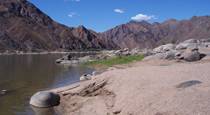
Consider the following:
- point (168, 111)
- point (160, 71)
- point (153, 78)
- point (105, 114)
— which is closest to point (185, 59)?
point (160, 71)

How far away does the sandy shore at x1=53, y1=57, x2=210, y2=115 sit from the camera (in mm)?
17312

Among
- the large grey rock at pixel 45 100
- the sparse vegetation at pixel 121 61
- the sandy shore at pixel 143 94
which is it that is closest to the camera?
the sandy shore at pixel 143 94

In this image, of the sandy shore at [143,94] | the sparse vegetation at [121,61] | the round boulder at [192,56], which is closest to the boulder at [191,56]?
the round boulder at [192,56]

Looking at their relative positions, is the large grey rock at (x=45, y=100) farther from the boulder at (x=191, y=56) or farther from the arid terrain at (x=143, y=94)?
the boulder at (x=191, y=56)

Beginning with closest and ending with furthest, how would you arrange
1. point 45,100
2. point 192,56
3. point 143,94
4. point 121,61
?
point 143,94
point 45,100
point 192,56
point 121,61

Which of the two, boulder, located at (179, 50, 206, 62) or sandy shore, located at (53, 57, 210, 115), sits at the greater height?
boulder, located at (179, 50, 206, 62)

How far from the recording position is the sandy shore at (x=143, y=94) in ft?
56.8

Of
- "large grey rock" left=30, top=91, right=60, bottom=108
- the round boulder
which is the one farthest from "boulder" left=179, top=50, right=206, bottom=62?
"large grey rock" left=30, top=91, right=60, bottom=108

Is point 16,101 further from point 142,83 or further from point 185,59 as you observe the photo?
point 185,59

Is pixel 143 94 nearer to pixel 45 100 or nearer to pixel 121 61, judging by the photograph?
pixel 45 100

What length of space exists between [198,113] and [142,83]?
7.55 m

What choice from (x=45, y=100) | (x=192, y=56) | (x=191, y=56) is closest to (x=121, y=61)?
(x=191, y=56)

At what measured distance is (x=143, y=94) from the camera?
67.0 feet

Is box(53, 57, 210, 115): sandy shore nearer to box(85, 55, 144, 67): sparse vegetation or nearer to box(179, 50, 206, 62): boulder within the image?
box(179, 50, 206, 62): boulder
